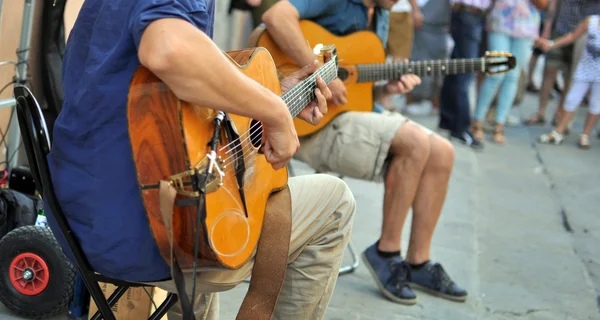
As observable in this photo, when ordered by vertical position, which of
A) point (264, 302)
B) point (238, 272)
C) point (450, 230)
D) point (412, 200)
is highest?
point (238, 272)

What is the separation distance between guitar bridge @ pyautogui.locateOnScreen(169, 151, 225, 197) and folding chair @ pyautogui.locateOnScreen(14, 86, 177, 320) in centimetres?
32

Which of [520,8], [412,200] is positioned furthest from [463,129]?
[412,200]

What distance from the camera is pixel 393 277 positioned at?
351 centimetres

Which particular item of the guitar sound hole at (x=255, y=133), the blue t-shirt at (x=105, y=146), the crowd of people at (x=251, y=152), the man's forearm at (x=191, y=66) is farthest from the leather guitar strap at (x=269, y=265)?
the man's forearm at (x=191, y=66)

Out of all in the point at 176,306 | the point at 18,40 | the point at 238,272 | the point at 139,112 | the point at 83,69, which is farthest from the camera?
the point at 18,40

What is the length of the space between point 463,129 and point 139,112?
5.86 m

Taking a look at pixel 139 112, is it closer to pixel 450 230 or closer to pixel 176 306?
pixel 176 306

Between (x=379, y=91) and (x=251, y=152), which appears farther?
(x=379, y=91)

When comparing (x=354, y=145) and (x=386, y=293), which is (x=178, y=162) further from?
(x=386, y=293)

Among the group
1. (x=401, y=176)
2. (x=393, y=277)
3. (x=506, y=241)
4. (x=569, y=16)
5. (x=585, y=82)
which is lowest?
(x=585, y=82)

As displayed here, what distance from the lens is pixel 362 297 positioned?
3.54 meters

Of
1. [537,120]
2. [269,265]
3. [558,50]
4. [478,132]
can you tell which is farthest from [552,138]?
[269,265]

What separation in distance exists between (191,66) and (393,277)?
210 cm

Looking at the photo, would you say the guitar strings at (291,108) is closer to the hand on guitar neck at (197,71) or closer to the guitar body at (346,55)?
the hand on guitar neck at (197,71)
